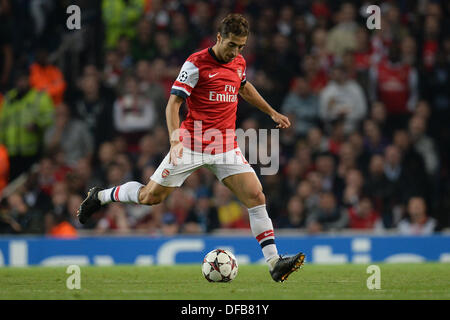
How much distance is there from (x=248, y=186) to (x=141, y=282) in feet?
4.35

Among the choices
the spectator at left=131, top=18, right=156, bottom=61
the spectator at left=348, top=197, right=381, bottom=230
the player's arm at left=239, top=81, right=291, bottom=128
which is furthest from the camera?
the spectator at left=131, top=18, right=156, bottom=61

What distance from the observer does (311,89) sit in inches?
540

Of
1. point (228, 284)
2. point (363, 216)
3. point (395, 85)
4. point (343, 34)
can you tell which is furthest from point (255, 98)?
point (343, 34)

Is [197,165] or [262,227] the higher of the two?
[197,165]

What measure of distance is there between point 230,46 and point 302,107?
6151 millimetres

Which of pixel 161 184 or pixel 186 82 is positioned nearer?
pixel 186 82

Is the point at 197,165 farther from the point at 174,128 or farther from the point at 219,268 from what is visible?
the point at 219,268

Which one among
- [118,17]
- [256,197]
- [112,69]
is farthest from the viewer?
[118,17]

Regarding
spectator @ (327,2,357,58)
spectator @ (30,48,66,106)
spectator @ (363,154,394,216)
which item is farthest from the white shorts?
spectator @ (327,2,357,58)

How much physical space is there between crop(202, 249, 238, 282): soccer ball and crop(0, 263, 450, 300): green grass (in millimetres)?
91

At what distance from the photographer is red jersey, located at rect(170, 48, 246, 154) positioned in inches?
303

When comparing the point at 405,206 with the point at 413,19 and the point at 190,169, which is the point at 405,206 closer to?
the point at 413,19

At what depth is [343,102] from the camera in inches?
532

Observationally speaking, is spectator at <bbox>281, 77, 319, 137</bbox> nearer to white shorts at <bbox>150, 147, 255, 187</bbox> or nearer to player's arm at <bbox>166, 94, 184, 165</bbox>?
white shorts at <bbox>150, 147, 255, 187</bbox>
